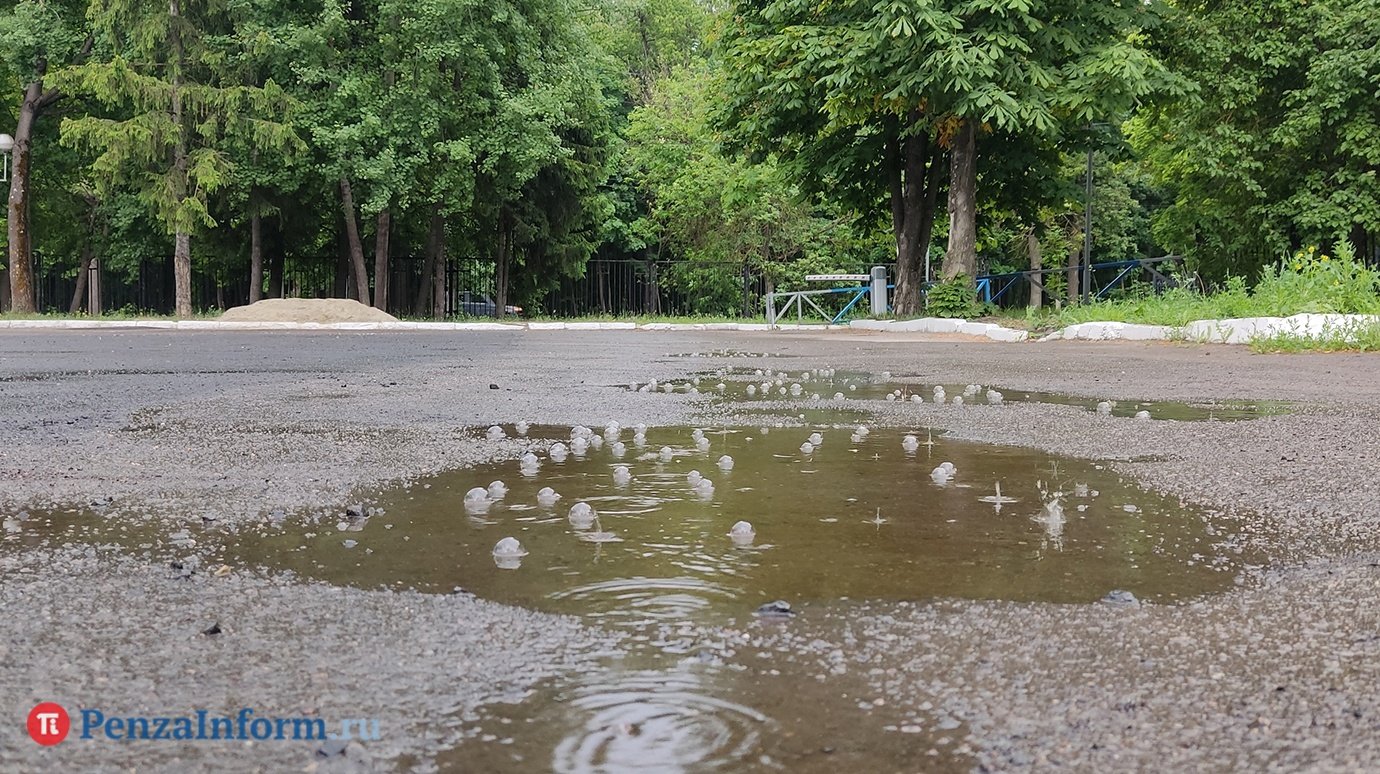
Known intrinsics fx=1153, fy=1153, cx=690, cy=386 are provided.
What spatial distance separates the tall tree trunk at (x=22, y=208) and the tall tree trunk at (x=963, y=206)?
23127mm

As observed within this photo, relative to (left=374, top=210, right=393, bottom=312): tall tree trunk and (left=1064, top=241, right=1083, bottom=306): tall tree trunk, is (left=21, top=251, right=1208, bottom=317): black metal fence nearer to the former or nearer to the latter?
(left=1064, top=241, right=1083, bottom=306): tall tree trunk

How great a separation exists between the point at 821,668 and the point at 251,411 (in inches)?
215

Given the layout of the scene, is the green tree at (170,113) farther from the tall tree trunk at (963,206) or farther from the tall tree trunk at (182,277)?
the tall tree trunk at (963,206)

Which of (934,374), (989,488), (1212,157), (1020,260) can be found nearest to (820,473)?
→ (989,488)

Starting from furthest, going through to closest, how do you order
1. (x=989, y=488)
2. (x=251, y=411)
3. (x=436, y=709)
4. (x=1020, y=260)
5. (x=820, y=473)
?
1. (x=1020, y=260)
2. (x=251, y=411)
3. (x=820, y=473)
4. (x=989, y=488)
5. (x=436, y=709)

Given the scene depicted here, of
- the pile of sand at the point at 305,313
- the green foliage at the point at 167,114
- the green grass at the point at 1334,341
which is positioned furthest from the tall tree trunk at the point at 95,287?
the green grass at the point at 1334,341

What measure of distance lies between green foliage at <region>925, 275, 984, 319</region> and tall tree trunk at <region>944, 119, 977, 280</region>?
0.23 meters

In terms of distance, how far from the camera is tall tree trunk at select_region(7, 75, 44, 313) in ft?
97.7

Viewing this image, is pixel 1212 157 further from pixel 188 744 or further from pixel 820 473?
pixel 188 744

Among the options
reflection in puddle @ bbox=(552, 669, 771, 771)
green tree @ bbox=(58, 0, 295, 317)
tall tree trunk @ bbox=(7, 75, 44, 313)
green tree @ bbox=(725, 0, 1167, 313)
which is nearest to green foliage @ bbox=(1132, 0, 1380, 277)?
green tree @ bbox=(725, 0, 1167, 313)

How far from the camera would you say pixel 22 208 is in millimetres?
29922

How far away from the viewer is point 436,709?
6.23 ft

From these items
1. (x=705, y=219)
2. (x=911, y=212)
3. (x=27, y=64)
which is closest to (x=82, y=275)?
(x=27, y=64)

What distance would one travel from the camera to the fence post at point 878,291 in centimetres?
2644
